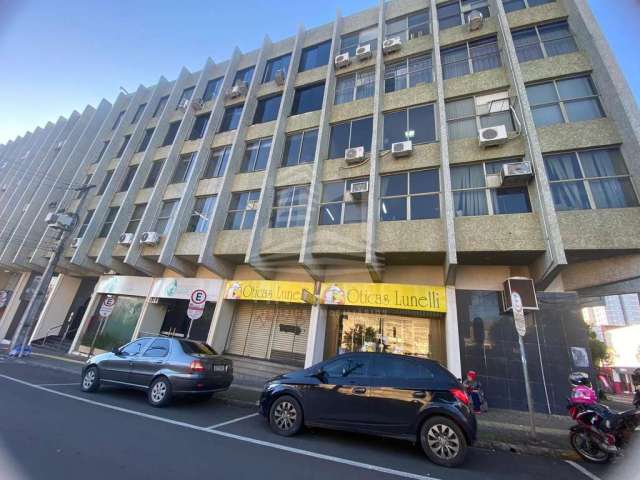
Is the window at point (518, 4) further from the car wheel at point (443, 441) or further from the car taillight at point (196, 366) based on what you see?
the car taillight at point (196, 366)

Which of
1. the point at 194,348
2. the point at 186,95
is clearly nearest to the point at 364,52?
the point at 186,95

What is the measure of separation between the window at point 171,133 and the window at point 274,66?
6.92m

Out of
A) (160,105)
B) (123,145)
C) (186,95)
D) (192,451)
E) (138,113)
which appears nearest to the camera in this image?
(192,451)

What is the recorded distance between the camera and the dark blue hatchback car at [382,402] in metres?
4.53

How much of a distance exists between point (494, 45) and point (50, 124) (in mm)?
39475

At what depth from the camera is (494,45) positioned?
1200 centimetres

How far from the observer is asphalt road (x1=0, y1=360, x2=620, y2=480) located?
3656 mm

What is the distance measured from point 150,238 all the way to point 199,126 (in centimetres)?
820

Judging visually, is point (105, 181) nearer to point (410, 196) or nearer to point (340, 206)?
point (340, 206)

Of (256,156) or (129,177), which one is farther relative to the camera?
(129,177)

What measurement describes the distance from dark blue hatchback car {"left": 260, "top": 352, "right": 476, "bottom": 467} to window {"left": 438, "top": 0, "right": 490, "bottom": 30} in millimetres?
15476

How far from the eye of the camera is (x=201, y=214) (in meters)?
14.7

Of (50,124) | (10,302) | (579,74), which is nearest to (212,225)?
(579,74)

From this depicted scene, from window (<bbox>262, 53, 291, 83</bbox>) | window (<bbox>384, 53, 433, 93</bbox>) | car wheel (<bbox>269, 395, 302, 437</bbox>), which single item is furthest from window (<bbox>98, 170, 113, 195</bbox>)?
car wheel (<bbox>269, 395, 302, 437</bbox>)
